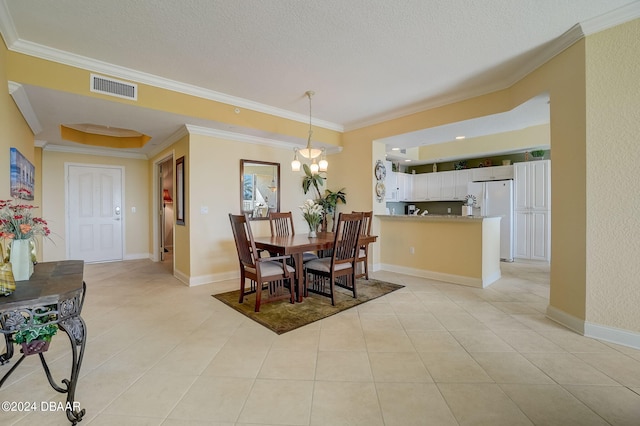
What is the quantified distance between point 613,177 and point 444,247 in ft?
7.37

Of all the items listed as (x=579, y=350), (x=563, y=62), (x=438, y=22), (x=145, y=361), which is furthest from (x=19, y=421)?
(x=563, y=62)

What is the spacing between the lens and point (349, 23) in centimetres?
236

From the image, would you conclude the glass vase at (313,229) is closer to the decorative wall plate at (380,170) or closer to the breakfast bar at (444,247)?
the breakfast bar at (444,247)

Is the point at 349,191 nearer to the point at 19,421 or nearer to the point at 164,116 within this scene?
the point at 164,116

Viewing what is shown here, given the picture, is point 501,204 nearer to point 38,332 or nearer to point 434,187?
point 434,187

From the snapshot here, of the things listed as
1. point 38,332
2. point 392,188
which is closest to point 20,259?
point 38,332

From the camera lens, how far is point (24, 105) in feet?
10.0

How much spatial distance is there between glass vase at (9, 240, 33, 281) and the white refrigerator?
22.5 feet

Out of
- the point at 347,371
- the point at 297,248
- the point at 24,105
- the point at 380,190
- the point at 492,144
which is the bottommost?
the point at 347,371

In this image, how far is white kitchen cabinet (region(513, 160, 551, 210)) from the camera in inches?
221

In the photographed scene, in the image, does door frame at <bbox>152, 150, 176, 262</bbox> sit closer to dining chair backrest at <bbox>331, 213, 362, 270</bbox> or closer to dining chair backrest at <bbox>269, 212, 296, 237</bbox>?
dining chair backrest at <bbox>269, 212, 296, 237</bbox>

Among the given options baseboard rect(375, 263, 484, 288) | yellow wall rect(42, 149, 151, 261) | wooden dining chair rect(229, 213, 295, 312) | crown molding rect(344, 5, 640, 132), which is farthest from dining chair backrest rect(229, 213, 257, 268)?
yellow wall rect(42, 149, 151, 261)

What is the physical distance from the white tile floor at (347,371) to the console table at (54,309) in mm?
167

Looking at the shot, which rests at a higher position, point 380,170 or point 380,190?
point 380,170
